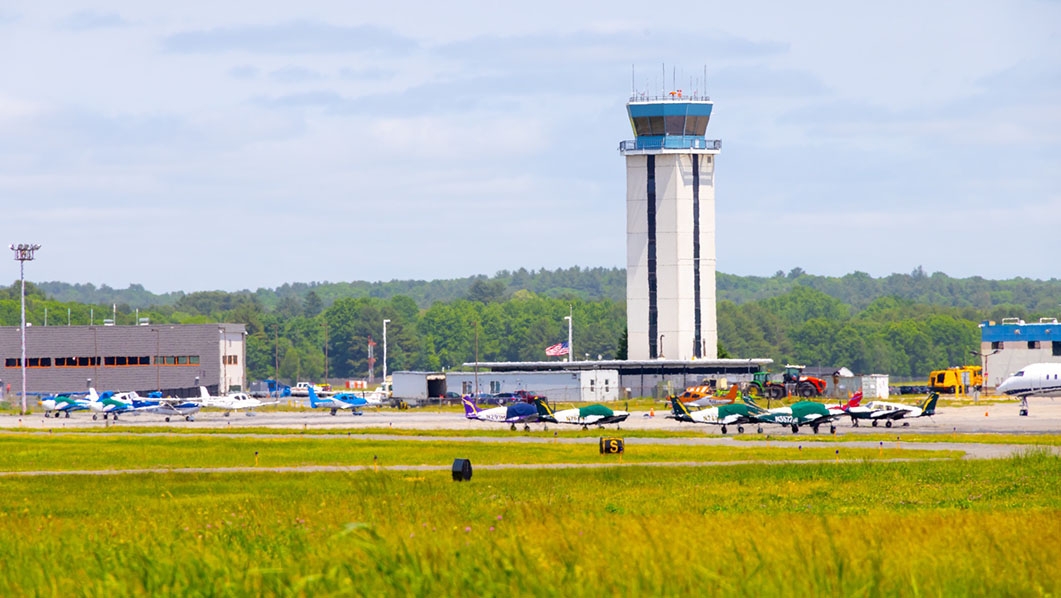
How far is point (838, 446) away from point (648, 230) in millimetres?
80248

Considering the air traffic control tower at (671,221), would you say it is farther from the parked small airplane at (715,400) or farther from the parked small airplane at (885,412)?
the parked small airplane at (885,412)

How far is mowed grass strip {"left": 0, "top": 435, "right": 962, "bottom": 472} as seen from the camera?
5275 cm

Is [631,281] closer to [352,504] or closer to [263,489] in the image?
[263,489]

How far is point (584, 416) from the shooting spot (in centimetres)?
8112

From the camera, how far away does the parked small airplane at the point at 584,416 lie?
80.4 meters

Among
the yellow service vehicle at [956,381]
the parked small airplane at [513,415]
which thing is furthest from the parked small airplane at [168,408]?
the yellow service vehicle at [956,381]

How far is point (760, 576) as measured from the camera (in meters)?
12.7

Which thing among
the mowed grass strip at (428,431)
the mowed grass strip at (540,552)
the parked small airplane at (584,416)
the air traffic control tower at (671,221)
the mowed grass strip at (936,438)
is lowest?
the mowed grass strip at (428,431)

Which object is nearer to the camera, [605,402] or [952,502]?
[952,502]

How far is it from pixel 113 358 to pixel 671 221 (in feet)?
240

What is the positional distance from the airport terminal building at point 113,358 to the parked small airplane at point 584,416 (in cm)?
9311

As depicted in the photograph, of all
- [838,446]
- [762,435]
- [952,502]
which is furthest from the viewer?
[762,435]

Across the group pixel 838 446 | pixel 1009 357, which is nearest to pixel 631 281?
pixel 1009 357

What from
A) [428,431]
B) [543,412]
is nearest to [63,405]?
[428,431]
